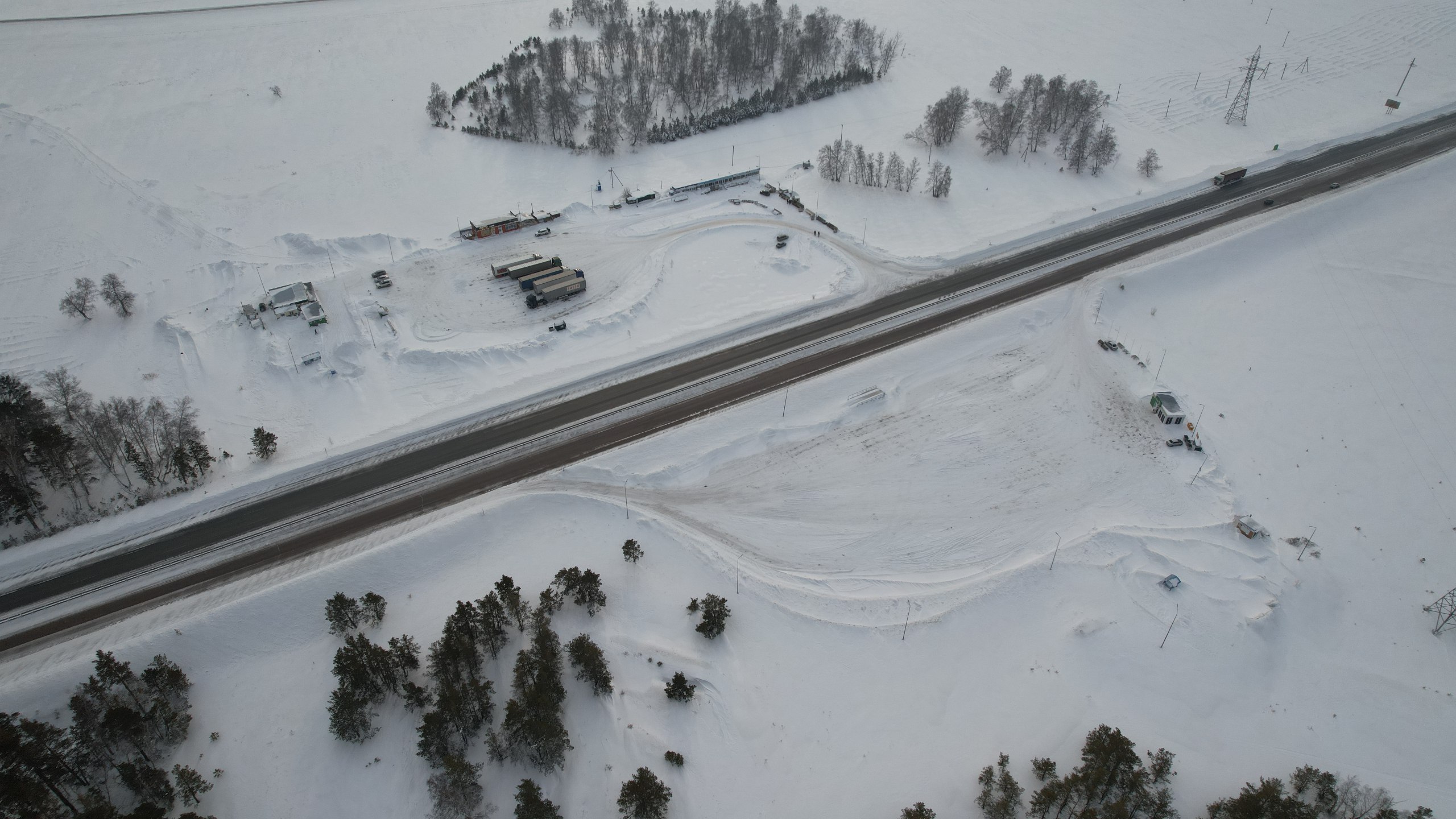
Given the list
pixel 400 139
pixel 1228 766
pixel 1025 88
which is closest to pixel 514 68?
pixel 400 139

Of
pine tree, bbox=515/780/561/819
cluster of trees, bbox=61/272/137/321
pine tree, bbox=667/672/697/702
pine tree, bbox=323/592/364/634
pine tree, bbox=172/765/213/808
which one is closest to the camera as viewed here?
pine tree, bbox=515/780/561/819

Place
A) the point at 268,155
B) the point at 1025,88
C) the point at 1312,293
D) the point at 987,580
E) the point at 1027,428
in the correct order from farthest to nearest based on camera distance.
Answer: the point at 1025,88 < the point at 268,155 < the point at 1312,293 < the point at 1027,428 < the point at 987,580

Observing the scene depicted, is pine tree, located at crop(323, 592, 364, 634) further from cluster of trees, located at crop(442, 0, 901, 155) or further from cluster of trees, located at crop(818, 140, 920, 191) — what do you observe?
cluster of trees, located at crop(818, 140, 920, 191)

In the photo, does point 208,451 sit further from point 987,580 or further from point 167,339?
point 987,580

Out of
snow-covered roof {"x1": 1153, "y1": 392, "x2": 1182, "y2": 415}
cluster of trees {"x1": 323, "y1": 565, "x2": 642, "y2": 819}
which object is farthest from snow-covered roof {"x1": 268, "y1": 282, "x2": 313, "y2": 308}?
snow-covered roof {"x1": 1153, "y1": 392, "x2": 1182, "y2": 415}

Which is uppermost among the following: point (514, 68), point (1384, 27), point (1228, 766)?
point (1384, 27)

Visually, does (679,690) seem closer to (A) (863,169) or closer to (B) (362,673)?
(B) (362,673)

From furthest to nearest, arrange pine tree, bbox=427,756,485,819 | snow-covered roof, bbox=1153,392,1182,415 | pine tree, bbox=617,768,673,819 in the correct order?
snow-covered roof, bbox=1153,392,1182,415
pine tree, bbox=427,756,485,819
pine tree, bbox=617,768,673,819

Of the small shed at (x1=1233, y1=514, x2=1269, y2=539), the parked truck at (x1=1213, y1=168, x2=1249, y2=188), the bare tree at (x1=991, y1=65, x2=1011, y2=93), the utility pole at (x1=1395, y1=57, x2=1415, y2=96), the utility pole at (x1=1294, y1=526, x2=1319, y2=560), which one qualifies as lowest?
the utility pole at (x1=1294, y1=526, x2=1319, y2=560)
